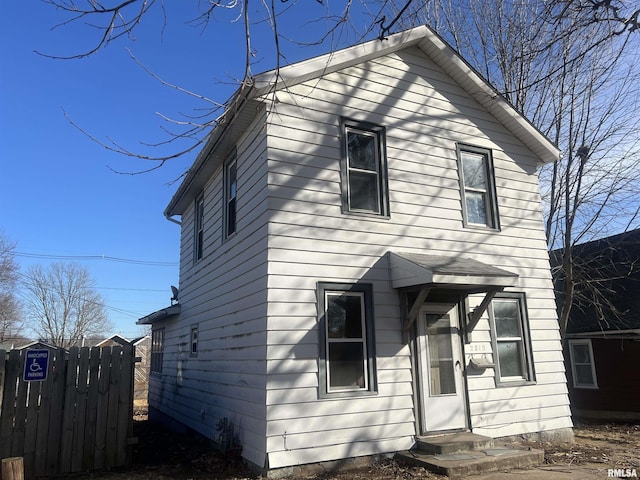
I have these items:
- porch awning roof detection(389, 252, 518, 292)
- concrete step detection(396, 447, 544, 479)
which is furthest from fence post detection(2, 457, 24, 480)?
porch awning roof detection(389, 252, 518, 292)

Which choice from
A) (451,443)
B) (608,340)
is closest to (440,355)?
(451,443)

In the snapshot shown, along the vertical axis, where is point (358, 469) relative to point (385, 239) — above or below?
below

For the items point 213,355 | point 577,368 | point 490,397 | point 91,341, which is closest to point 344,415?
point 490,397

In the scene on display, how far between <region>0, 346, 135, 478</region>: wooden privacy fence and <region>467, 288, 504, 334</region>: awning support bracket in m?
5.95

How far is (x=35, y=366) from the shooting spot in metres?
7.34

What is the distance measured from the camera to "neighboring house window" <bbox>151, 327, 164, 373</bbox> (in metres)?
15.1

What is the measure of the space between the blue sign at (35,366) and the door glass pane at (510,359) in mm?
7734

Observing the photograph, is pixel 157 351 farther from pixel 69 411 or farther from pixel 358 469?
pixel 358 469

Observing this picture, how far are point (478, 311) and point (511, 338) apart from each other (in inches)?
50.5

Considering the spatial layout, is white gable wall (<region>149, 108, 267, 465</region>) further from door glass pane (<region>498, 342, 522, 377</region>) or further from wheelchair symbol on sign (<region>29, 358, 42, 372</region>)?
door glass pane (<region>498, 342, 522, 377</region>)

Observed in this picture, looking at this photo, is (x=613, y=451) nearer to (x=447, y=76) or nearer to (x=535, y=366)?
(x=535, y=366)

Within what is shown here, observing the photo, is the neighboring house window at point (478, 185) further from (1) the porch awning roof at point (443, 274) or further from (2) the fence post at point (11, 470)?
(2) the fence post at point (11, 470)

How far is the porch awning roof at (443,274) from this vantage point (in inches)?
286

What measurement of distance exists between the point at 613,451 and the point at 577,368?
8378 millimetres
